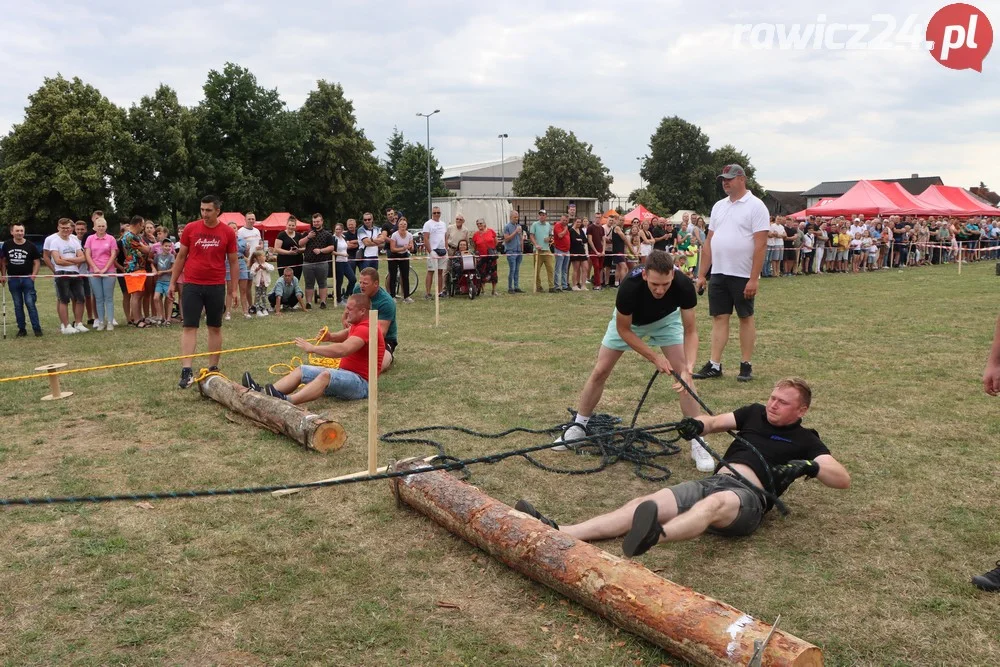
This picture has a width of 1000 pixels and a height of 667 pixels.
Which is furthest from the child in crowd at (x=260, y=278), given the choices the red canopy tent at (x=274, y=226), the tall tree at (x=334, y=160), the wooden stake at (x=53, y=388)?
the tall tree at (x=334, y=160)

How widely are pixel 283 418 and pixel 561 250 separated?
461 inches

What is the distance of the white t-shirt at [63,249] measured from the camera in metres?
10.8

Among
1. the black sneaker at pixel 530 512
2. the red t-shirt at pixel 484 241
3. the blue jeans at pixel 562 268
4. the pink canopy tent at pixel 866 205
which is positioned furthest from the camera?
the pink canopy tent at pixel 866 205

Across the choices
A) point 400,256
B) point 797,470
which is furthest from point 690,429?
point 400,256

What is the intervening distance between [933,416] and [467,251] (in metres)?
10.7

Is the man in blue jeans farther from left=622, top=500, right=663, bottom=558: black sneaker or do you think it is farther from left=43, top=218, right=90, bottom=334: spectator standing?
left=622, top=500, right=663, bottom=558: black sneaker

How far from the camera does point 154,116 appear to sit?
3834cm

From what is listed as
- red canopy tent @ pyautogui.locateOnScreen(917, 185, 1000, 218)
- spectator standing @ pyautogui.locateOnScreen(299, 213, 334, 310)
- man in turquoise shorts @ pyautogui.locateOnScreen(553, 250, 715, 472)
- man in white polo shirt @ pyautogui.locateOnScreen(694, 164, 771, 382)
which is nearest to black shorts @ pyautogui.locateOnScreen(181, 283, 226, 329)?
man in turquoise shorts @ pyautogui.locateOnScreen(553, 250, 715, 472)

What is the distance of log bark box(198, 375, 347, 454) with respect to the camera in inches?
203

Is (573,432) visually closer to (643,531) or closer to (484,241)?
(643,531)

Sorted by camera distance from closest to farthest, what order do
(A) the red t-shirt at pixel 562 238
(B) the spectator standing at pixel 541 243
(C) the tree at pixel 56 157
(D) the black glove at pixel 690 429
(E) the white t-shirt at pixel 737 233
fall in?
(D) the black glove at pixel 690 429 → (E) the white t-shirt at pixel 737 233 → (A) the red t-shirt at pixel 562 238 → (B) the spectator standing at pixel 541 243 → (C) the tree at pixel 56 157

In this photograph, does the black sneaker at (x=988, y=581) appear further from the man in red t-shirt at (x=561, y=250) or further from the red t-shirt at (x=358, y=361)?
the man in red t-shirt at (x=561, y=250)

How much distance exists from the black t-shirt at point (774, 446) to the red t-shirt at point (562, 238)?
1248cm

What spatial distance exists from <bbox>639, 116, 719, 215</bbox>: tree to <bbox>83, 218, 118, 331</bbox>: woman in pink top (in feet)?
196
